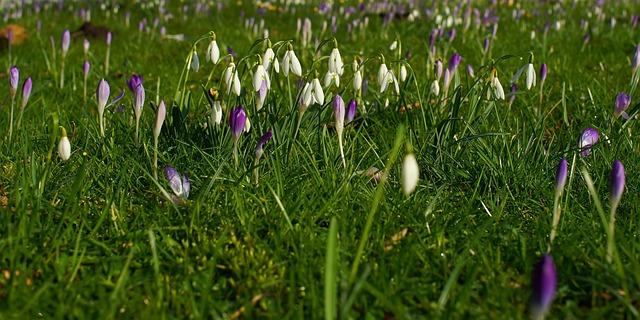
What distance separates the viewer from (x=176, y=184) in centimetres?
270

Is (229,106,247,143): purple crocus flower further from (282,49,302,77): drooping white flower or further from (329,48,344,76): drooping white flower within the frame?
(329,48,344,76): drooping white flower

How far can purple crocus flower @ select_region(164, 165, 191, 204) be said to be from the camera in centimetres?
265

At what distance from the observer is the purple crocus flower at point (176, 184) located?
265 centimetres

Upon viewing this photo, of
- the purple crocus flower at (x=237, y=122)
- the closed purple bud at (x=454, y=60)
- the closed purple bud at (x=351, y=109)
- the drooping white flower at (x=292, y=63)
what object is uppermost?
the closed purple bud at (x=454, y=60)

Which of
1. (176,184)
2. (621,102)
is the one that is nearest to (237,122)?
(176,184)

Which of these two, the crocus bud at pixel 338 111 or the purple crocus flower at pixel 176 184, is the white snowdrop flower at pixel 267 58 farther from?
the purple crocus flower at pixel 176 184

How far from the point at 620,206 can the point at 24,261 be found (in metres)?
2.41

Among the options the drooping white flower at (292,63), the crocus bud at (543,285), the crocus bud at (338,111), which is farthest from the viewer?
the drooping white flower at (292,63)

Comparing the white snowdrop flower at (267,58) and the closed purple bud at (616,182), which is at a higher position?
the white snowdrop flower at (267,58)

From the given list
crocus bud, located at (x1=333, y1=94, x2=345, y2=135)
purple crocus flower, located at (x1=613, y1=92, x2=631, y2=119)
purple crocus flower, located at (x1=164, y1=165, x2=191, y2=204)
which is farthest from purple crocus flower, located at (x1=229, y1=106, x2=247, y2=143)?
purple crocus flower, located at (x1=613, y1=92, x2=631, y2=119)

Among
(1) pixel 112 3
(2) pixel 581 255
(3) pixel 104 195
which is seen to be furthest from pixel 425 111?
(1) pixel 112 3

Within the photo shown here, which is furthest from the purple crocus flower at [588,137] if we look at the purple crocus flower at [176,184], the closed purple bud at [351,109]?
the purple crocus flower at [176,184]

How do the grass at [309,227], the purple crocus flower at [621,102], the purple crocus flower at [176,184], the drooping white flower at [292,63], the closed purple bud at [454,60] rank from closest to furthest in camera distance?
the grass at [309,227], the purple crocus flower at [176,184], the drooping white flower at [292,63], the purple crocus flower at [621,102], the closed purple bud at [454,60]

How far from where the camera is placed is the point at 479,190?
291 cm
